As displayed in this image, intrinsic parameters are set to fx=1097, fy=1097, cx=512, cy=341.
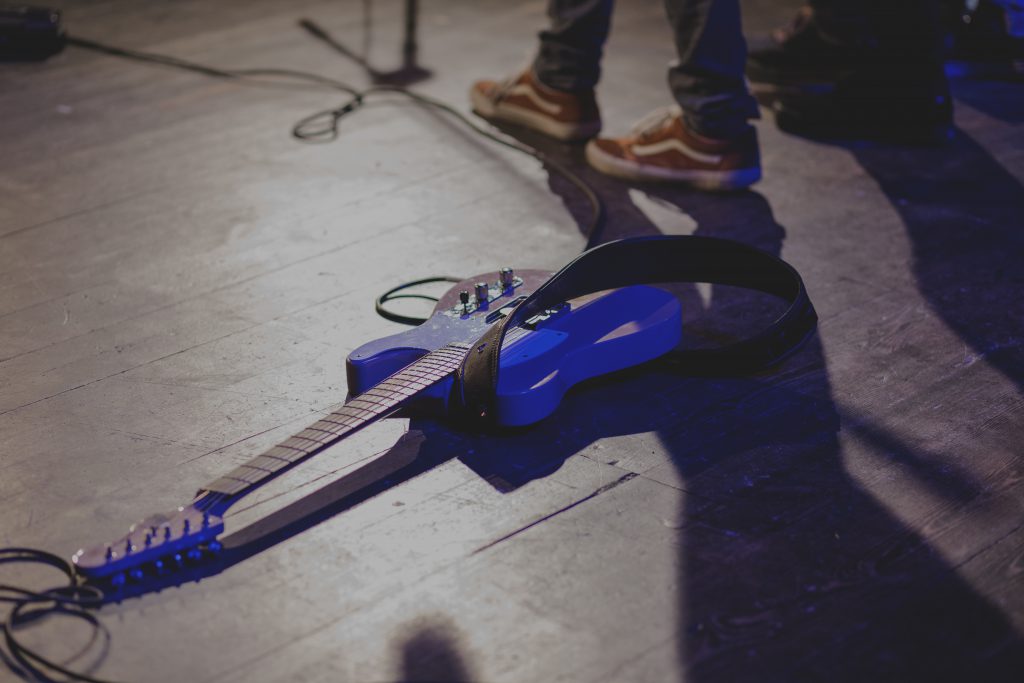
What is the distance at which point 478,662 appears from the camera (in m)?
0.94

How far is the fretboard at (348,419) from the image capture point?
1109mm

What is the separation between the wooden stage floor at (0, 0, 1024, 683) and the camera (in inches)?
38.4

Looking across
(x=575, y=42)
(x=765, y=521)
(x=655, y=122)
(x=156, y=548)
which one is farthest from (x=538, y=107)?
(x=156, y=548)

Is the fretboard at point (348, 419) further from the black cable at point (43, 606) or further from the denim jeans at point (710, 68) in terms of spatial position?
the denim jeans at point (710, 68)

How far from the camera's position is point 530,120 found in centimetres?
239

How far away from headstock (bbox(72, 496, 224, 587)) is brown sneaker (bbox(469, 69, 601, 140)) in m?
1.44

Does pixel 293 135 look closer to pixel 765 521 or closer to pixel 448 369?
pixel 448 369

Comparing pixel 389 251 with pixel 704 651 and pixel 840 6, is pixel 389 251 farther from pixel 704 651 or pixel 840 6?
pixel 840 6

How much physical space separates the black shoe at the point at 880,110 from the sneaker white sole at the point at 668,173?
374mm

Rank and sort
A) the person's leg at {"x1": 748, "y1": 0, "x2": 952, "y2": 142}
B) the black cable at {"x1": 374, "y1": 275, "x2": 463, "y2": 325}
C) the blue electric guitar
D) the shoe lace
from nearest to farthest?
1. the blue electric guitar
2. the black cable at {"x1": 374, "y1": 275, "x2": 463, "y2": 325}
3. the shoe lace
4. the person's leg at {"x1": 748, "y1": 0, "x2": 952, "y2": 142}

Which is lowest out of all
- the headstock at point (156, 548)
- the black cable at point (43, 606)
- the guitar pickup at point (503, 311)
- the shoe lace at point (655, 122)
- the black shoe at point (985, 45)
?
the black cable at point (43, 606)

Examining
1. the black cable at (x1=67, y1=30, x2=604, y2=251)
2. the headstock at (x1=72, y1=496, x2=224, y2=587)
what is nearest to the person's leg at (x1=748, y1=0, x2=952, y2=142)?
the black cable at (x1=67, y1=30, x2=604, y2=251)

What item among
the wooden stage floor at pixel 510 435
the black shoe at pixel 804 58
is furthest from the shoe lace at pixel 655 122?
the black shoe at pixel 804 58

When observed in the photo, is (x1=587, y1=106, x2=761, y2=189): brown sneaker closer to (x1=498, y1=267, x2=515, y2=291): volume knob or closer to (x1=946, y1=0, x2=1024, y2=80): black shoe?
(x1=498, y1=267, x2=515, y2=291): volume knob
